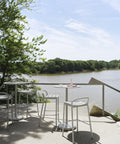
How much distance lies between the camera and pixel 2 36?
→ 27.1ft

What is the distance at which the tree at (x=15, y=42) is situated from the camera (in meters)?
7.77

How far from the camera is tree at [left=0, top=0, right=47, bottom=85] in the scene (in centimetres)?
777

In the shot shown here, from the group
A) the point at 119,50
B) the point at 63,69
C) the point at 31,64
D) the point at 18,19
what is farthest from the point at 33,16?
the point at 119,50

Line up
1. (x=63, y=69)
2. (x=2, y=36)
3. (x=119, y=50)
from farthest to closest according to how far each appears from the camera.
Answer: (x=119, y=50) < (x=63, y=69) < (x=2, y=36)

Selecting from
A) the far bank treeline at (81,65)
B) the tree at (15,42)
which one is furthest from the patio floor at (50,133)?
the far bank treeline at (81,65)

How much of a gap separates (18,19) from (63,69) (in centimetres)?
1460

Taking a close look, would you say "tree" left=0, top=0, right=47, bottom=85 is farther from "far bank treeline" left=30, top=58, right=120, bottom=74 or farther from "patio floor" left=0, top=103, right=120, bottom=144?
"far bank treeline" left=30, top=58, right=120, bottom=74

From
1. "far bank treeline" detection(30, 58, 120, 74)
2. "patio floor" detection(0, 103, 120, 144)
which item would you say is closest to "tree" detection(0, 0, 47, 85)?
"patio floor" detection(0, 103, 120, 144)

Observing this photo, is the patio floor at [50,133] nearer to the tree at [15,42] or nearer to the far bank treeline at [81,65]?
the tree at [15,42]

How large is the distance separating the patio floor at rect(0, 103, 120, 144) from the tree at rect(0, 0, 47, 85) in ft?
15.6

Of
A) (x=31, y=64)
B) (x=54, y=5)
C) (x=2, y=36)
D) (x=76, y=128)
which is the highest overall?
(x=54, y=5)

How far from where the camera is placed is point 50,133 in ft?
10.9

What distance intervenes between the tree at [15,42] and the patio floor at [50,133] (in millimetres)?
4753

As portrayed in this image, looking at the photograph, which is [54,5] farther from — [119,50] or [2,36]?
[119,50]
